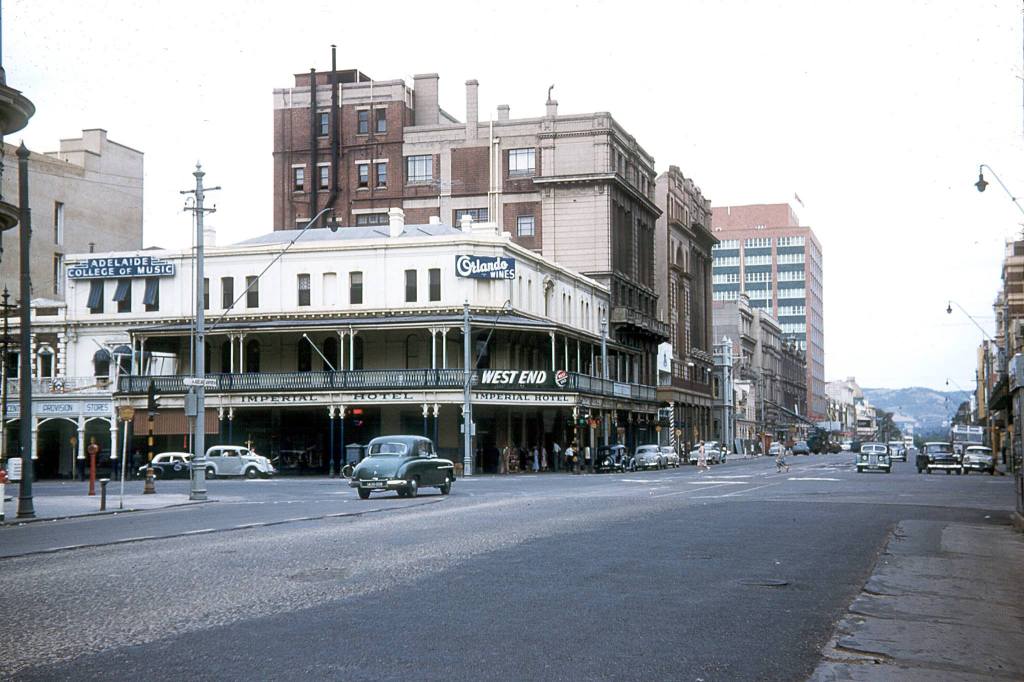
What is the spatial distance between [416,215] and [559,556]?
232 ft

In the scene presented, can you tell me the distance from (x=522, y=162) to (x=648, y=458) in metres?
24.7

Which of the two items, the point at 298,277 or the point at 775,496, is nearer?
the point at 775,496

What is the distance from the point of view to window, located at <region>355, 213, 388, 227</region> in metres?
85.4

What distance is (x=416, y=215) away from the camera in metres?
84.9

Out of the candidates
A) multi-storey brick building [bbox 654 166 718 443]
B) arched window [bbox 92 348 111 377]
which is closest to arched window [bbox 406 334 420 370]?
arched window [bbox 92 348 111 377]

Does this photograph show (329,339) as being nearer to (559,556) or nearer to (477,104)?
(477,104)

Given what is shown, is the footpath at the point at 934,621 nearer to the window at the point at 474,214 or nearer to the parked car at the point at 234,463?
the parked car at the point at 234,463

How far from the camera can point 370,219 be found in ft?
282

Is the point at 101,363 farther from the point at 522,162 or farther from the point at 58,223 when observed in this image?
the point at 522,162

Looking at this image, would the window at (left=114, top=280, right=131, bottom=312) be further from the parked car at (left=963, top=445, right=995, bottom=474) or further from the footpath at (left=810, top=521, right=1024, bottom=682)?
the footpath at (left=810, top=521, right=1024, bottom=682)

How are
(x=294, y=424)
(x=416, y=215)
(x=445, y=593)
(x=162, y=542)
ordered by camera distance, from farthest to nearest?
(x=416, y=215) < (x=294, y=424) < (x=162, y=542) < (x=445, y=593)

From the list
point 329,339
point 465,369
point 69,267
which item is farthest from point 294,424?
point 69,267

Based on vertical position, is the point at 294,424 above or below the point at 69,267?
below

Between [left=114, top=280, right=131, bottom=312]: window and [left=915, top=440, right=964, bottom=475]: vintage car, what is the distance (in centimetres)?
4566
